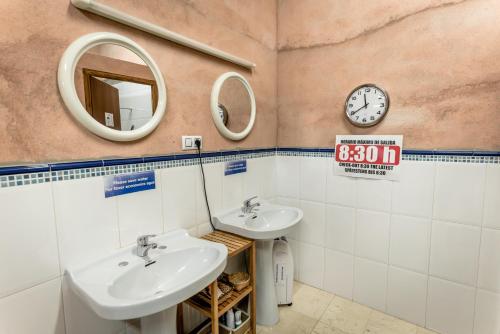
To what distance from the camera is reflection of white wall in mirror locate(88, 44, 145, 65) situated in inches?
41.6

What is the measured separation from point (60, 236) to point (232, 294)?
0.90 m

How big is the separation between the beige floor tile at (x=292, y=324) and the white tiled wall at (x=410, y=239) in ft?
1.20

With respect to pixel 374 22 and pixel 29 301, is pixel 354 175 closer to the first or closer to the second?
pixel 374 22

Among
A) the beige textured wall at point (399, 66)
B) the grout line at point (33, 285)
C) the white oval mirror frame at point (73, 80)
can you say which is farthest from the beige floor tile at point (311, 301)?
the white oval mirror frame at point (73, 80)

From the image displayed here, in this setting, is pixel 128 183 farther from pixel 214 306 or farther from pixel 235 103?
pixel 235 103

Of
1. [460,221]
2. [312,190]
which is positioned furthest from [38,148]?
[460,221]

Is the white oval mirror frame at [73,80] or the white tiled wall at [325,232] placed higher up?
the white oval mirror frame at [73,80]

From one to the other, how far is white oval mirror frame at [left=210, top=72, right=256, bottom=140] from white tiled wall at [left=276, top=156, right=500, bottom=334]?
0.51 m

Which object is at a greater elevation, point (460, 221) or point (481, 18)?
point (481, 18)

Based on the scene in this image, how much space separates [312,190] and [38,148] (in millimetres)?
1706

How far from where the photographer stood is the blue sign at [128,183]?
1.12m

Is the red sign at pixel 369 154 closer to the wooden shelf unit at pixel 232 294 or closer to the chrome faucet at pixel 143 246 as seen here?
the wooden shelf unit at pixel 232 294

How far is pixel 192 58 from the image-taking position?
144 centimetres

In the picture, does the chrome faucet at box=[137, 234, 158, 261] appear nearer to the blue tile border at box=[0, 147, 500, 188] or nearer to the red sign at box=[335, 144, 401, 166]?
the blue tile border at box=[0, 147, 500, 188]
